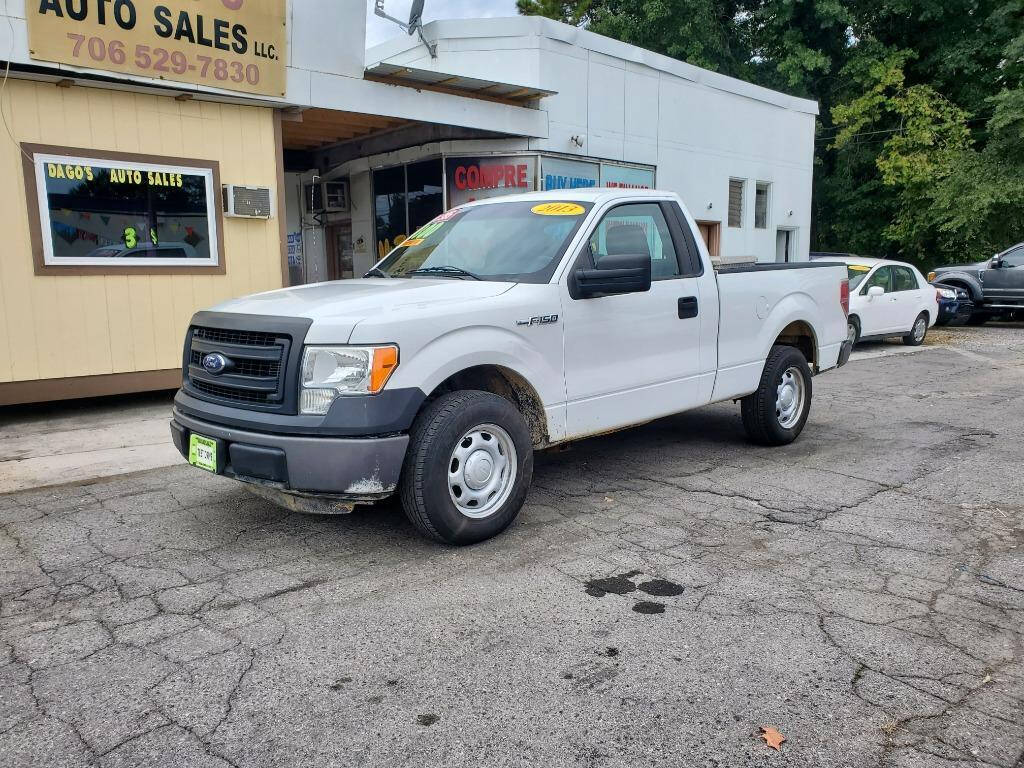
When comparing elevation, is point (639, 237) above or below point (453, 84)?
below

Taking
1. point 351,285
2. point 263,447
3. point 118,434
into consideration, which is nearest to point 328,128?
point 118,434

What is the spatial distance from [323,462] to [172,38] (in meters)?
6.30

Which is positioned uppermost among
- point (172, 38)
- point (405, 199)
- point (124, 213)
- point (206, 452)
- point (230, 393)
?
point (172, 38)

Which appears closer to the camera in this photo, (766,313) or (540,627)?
(540,627)

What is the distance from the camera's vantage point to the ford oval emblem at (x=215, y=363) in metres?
4.16

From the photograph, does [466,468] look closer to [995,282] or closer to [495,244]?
[495,244]

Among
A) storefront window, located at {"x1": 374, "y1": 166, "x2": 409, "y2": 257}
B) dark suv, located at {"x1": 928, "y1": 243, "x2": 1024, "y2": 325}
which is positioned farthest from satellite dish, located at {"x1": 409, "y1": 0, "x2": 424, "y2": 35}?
dark suv, located at {"x1": 928, "y1": 243, "x2": 1024, "y2": 325}

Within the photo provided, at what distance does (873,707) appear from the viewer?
275cm

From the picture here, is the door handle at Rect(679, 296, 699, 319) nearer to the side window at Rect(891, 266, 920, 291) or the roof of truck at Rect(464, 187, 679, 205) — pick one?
the roof of truck at Rect(464, 187, 679, 205)

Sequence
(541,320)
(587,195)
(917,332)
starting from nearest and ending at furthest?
1. (541,320)
2. (587,195)
3. (917,332)

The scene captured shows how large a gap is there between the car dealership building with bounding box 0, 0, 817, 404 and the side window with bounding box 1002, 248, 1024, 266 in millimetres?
11219

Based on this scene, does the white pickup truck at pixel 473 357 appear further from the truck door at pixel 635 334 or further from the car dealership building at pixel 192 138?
the car dealership building at pixel 192 138

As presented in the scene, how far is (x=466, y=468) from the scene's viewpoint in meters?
4.16

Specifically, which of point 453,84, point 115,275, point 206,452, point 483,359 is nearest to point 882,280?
point 453,84
